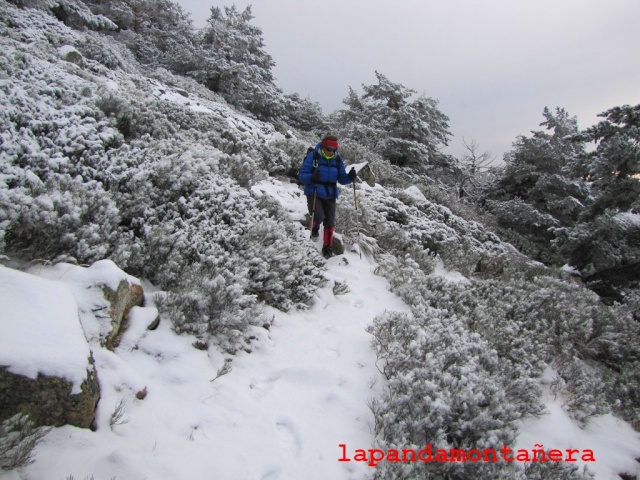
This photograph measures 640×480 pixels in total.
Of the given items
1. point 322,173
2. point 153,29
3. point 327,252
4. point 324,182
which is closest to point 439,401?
point 327,252

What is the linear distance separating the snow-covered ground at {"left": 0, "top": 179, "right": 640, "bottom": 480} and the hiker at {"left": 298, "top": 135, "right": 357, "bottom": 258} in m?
2.31

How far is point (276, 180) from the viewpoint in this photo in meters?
9.02

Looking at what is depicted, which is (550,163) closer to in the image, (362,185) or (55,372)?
(362,185)

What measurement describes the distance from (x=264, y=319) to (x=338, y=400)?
1310 mm

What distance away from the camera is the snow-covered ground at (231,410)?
7.21 ft

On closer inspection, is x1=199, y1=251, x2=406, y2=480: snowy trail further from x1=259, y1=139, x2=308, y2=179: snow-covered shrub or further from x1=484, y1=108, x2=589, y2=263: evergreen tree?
x1=484, y1=108, x2=589, y2=263: evergreen tree

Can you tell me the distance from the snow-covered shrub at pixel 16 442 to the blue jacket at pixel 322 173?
5.45 m

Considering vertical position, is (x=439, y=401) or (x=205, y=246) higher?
(x=205, y=246)

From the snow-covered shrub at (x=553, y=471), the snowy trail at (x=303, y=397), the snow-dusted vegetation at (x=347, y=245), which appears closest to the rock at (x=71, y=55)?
the snow-dusted vegetation at (x=347, y=245)

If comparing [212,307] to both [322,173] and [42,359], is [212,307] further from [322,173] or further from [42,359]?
[322,173]

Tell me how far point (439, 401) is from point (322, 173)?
4.62 m

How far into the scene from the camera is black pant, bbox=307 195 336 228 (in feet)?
21.9

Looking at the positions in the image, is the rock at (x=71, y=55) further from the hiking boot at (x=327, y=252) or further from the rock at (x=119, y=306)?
the rock at (x=119, y=306)

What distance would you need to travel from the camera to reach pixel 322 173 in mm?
6711
